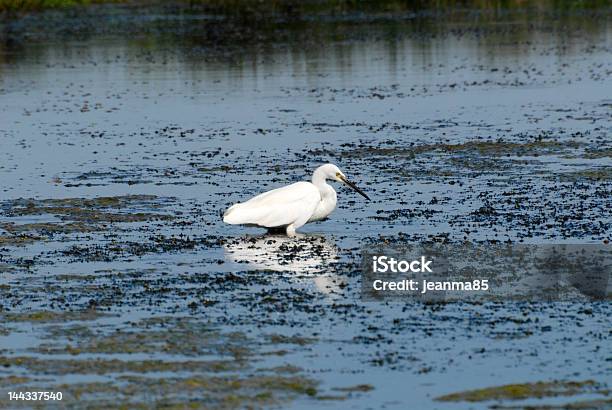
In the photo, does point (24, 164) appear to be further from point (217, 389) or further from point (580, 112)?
point (217, 389)

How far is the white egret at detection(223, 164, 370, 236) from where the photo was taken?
15.2m

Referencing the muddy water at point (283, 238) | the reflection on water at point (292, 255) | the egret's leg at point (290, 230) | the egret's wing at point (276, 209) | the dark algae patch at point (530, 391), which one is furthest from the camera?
the egret's leg at point (290, 230)

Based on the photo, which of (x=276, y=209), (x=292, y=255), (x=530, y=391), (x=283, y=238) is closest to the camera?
(x=530, y=391)

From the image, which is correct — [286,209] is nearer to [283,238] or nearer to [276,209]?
[276,209]

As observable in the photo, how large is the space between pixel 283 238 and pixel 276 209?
361mm

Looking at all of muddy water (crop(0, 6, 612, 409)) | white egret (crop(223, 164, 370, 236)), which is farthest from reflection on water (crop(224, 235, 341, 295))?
white egret (crop(223, 164, 370, 236))

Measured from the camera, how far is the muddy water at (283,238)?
9961 millimetres

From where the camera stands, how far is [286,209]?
15.3 metres

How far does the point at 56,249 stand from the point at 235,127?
11.3m

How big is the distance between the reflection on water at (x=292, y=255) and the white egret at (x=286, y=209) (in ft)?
0.61

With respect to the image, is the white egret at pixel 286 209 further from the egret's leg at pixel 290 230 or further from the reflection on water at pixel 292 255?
the reflection on water at pixel 292 255

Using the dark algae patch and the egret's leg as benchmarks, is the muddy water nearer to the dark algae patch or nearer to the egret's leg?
the dark algae patch

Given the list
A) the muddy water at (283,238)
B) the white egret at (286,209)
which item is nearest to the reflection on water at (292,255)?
the muddy water at (283,238)

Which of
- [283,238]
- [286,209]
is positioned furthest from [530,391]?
[283,238]
